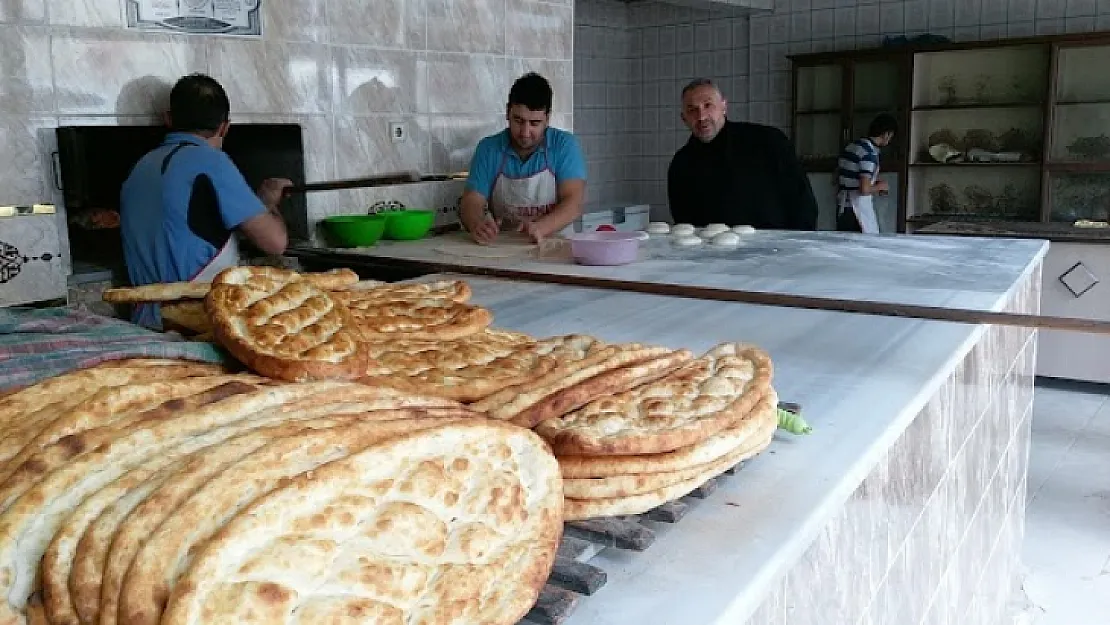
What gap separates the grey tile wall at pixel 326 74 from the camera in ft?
10.8

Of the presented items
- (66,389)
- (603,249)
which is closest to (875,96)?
(603,249)

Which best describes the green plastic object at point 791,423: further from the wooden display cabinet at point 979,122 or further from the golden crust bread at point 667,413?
the wooden display cabinet at point 979,122

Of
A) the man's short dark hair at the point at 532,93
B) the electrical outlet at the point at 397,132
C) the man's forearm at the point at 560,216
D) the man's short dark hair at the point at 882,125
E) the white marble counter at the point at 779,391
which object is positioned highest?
the man's short dark hair at the point at 532,93

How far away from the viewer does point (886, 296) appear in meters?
2.61

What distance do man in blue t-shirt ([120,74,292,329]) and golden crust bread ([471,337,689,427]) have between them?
82.6 inches

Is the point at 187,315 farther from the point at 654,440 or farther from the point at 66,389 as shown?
the point at 654,440

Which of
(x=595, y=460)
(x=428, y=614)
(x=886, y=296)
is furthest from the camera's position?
(x=886, y=296)

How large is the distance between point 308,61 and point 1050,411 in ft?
15.6

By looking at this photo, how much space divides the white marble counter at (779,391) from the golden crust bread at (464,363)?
39 centimetres

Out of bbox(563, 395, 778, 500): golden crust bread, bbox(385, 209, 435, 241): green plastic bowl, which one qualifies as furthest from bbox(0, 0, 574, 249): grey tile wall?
bbox(563, 395, 778, 500): golden crust bread

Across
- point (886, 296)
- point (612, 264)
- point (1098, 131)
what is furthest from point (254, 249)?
point (1098, 131)

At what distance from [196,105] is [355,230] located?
1.06 metres

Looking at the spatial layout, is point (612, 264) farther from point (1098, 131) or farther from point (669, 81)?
point (669, 81)

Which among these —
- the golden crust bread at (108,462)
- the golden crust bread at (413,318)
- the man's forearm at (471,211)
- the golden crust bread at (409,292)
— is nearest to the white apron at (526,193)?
the man's forearm at (471,211)
